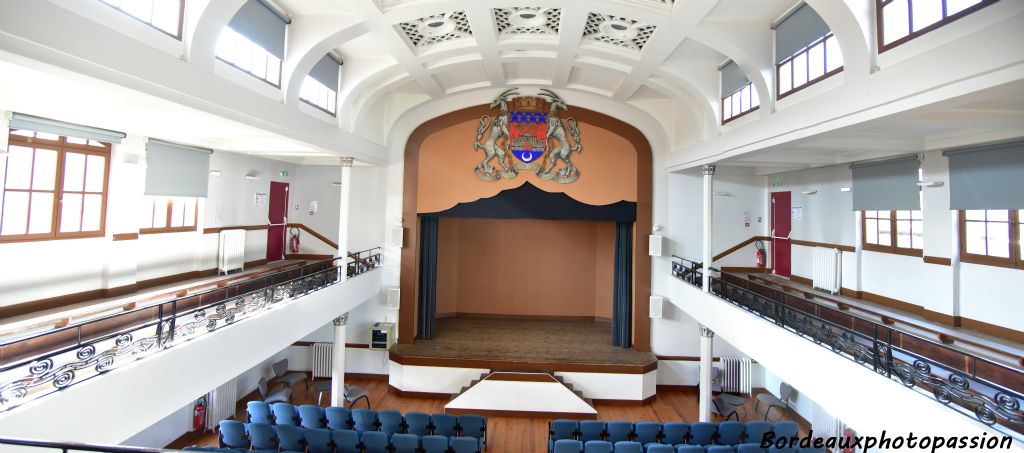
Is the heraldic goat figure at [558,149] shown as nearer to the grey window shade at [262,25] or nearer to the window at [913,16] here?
the grey window shade at [262,25]

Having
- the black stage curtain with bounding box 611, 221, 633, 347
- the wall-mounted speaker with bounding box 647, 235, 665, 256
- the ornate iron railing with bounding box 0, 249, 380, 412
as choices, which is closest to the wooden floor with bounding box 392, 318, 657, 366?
the black stage curtain with bounding box 611, 221, 633, 347

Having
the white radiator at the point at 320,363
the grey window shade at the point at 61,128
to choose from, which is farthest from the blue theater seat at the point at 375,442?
the grey window shade at the point at 61,128

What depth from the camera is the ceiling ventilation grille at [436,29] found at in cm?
793

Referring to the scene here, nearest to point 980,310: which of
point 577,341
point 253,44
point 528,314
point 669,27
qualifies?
point 669,27

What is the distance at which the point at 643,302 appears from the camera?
498 inches

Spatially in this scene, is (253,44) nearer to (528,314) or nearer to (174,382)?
(174,382)

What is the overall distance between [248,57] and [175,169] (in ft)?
11.2

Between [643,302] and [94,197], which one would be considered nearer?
[94,197]

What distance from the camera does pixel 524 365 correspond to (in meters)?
11.2

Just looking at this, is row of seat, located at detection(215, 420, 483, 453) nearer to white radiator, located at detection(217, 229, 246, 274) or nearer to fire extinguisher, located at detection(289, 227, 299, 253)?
white radiator, located at detection(217, 229, 246, 274)

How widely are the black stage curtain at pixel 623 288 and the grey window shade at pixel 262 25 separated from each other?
10.1 metres

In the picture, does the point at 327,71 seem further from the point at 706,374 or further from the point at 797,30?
the point at 706,374

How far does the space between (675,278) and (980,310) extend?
19.2 ft

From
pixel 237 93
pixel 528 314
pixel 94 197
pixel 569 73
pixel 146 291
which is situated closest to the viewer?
pixel 237 93
